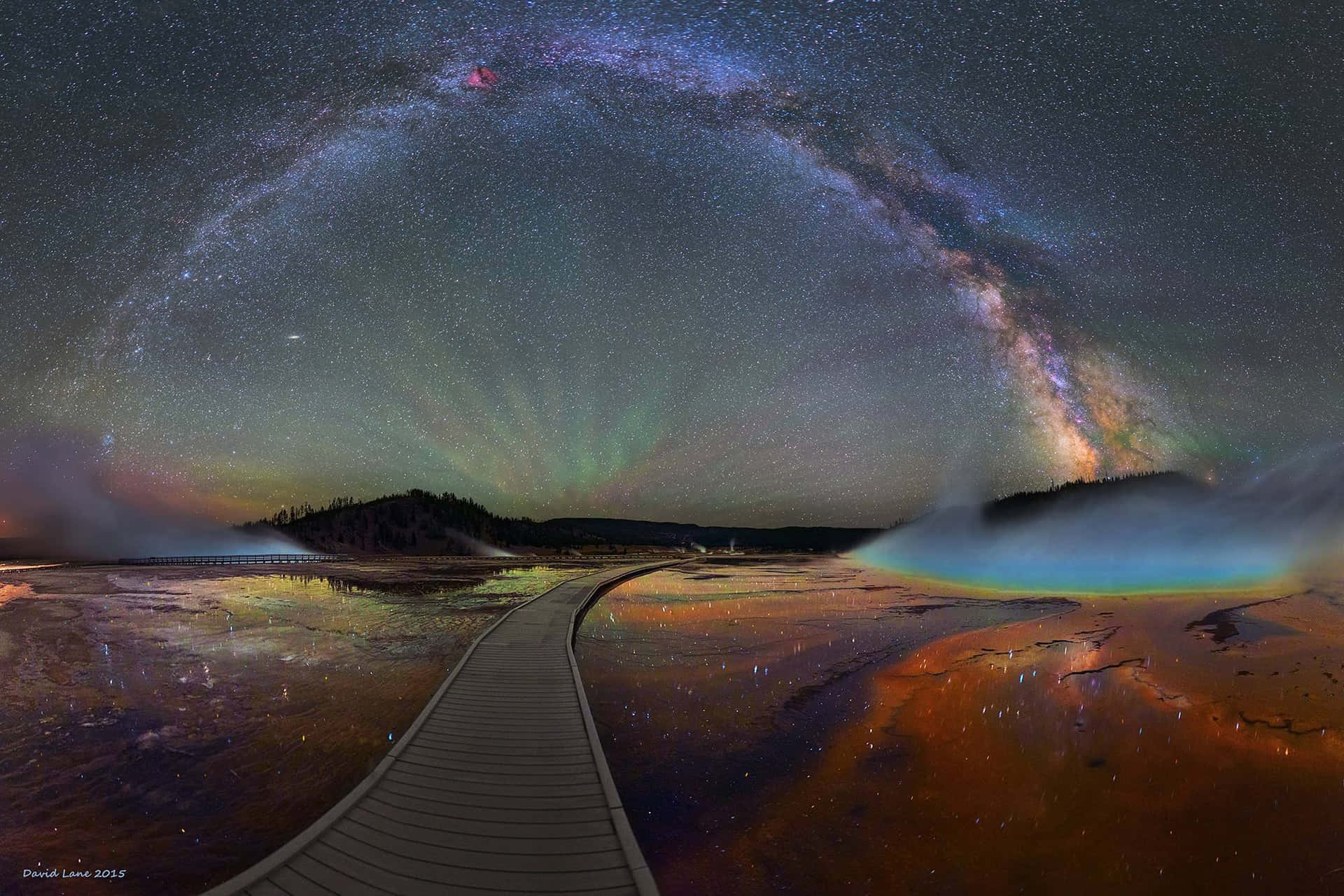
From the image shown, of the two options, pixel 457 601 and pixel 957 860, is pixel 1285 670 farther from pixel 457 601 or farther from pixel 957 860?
pixel 457 601

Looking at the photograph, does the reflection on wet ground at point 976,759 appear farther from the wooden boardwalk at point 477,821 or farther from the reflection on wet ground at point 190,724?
the reflection on wet ground at point 190,724

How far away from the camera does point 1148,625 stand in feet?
78.5

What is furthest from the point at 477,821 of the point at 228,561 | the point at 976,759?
the point at 228,561

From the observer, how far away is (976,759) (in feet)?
33.5

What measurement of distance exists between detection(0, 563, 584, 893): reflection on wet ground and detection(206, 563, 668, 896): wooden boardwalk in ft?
5.96

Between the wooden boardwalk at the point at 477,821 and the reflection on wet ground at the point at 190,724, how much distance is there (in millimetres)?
1817

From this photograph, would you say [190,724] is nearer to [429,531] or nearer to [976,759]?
[976,759]

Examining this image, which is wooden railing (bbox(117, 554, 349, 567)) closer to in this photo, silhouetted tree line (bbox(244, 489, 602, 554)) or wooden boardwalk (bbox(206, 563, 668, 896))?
silhouetted tree line (bbox(244, 489, 602, 554))

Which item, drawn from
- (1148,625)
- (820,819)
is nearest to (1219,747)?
(820,819)

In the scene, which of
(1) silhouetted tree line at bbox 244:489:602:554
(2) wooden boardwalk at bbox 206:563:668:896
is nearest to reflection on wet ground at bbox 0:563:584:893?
(2) wooden boardwalk at bbox 206:563:668:896

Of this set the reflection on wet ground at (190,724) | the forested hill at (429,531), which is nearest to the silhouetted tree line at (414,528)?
the forested hill at (429,531)

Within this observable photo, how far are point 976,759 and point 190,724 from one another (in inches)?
561

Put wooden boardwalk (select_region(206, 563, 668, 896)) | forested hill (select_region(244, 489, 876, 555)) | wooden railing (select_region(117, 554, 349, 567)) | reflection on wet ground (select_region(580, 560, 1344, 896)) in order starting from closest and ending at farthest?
wooden boardwalk (select_region(206, 563, 668, 896)), reflection on wet ground (select_region(580, 560, 1344, 896)), wooden railing (select_region(117, 554, 349, 567)), forested hill (select_region(244, 489, 876, 555))

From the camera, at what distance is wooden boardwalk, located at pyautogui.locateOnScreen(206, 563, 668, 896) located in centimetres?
505
